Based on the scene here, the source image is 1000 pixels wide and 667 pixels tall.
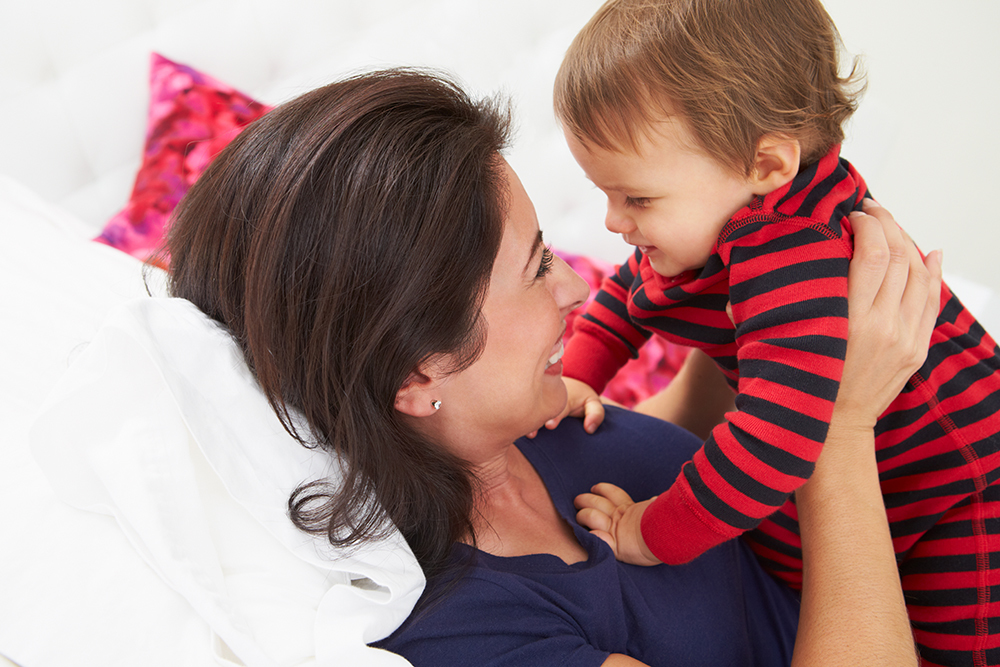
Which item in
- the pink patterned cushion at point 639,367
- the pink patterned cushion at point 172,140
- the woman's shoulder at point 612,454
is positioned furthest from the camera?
the pink patterned cushion at point 639,367

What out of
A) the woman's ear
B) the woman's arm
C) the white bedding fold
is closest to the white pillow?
the white bedding fold

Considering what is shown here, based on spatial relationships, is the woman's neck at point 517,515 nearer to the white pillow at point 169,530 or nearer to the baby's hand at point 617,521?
the baby's hand at point 617,521

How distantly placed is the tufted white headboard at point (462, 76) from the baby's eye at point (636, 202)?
0.55 metres

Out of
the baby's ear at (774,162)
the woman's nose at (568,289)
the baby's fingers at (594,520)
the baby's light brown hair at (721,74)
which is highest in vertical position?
the baby's light brown hair at (721,74)

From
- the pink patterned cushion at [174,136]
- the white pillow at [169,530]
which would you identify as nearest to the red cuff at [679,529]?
the white pillow at [169,530]

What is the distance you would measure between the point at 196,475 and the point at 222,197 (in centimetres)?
37

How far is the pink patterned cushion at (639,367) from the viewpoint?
2014 mm

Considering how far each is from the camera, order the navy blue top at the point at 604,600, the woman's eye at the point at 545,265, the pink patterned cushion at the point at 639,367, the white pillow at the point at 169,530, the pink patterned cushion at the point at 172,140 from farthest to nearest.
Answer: the pink patterned cushion at the point at 639,367 < the pink patterned cushion at the point at 172,140 < the woman's eye at the point at 545,265 < the navy blue top at the point at 604,600 < the white pillow at the point at 169,530

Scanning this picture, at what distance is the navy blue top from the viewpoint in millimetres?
943

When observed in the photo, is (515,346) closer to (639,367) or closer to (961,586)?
(961,586)

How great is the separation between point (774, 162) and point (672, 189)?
149 millimetres

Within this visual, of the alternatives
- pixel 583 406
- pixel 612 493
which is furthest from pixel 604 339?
pixel 612 493

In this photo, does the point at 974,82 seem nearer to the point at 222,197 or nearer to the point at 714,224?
the point at 714,224

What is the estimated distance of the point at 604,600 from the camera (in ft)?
3.40
